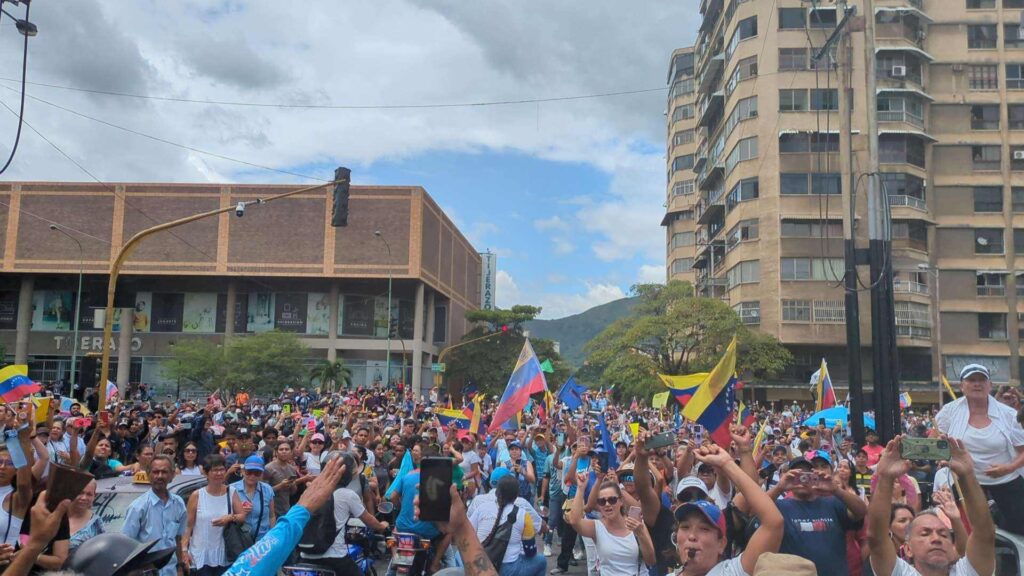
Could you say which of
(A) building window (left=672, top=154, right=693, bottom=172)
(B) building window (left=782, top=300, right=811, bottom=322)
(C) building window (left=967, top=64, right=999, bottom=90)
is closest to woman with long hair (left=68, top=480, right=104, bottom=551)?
(B) building window (left=782, top=300, right=811, bottom=322)

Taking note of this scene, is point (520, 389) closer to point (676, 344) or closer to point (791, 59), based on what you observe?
point (676, 344)

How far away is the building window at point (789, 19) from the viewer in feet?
157

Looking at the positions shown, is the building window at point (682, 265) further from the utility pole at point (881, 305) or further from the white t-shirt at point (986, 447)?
the white t-shirt at point (986, 447)

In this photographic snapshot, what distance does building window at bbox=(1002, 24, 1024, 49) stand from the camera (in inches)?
1950

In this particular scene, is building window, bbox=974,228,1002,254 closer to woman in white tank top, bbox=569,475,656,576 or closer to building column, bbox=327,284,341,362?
building column, bbox=327,284,341,362

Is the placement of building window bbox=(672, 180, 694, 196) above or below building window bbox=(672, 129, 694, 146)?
below

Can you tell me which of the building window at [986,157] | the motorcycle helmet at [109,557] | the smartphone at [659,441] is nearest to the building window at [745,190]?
the building window at [986,157]

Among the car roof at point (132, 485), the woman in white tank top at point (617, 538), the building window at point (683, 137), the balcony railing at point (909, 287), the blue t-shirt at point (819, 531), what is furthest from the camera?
the building window at point (683, 137)

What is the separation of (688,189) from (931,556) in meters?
67.3

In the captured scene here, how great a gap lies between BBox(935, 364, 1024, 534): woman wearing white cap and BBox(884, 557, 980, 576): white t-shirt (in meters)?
1.28

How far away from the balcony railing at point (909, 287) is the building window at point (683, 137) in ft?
83.8

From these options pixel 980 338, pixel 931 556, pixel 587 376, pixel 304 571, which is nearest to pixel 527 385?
pixel 304 571

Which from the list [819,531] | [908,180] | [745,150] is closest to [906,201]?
[908,180]

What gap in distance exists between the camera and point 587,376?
99.2 metres
